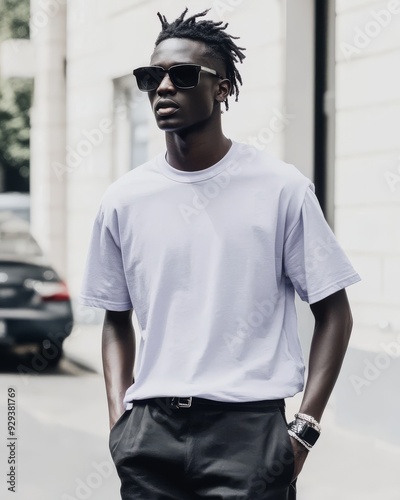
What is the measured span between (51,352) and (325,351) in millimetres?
8919

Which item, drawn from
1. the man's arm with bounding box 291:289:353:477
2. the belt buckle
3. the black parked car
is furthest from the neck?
the black parked car

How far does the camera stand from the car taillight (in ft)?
33.4

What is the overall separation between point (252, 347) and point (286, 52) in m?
5.89

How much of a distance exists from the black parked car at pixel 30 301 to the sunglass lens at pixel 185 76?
25.5 feet

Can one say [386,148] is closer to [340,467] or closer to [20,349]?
[340,467]

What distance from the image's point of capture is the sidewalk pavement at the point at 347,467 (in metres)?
5.80

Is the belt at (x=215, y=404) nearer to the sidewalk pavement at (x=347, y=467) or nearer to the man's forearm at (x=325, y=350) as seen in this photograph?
the man's forearm at (x=325, y=350)

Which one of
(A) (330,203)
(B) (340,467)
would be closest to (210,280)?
(B) (340,467)

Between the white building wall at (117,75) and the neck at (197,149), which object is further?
the white building wall at (117,75)

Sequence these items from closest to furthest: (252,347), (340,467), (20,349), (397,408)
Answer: (252,347) → (340,467) → (397,408) → (20,349)

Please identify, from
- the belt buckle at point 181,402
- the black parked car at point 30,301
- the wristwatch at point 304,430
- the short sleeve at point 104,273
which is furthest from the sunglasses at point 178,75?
the black parked car at point 30,301

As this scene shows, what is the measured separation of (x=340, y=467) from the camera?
6.30 meters

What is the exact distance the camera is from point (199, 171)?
2475 mm

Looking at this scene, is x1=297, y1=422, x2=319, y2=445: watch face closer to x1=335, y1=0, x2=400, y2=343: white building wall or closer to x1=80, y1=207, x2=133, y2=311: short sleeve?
x1=80, y1=207, x2=133, y2=311: short sleeve
